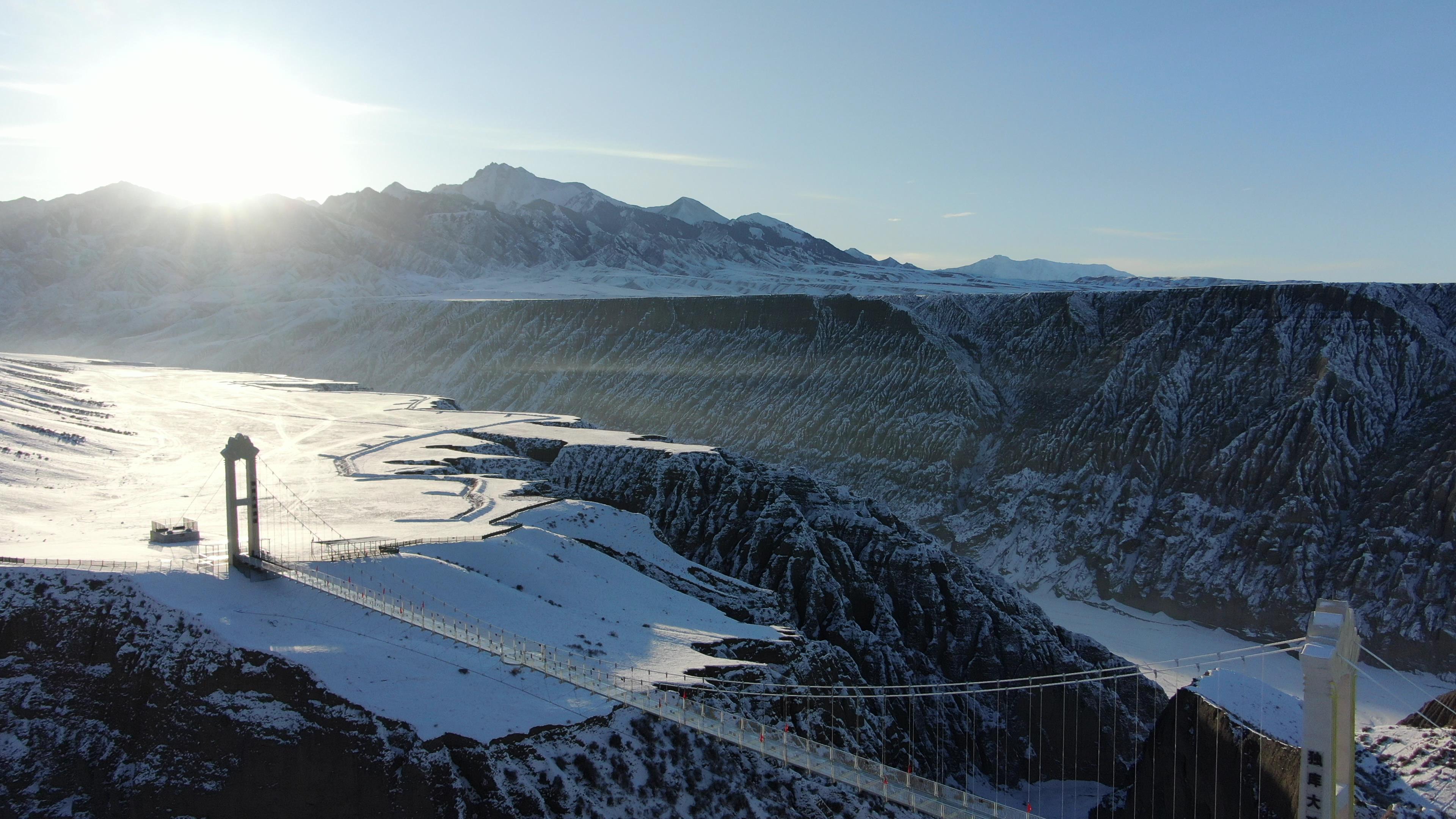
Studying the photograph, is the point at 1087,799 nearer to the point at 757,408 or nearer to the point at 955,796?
the point at 955,796

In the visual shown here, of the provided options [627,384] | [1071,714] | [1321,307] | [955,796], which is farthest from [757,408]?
[955,796]

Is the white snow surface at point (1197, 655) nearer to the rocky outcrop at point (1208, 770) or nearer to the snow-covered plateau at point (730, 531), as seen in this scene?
the snow-covered plateau at point (730, 531)

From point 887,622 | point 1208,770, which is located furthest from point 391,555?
point 1208,770

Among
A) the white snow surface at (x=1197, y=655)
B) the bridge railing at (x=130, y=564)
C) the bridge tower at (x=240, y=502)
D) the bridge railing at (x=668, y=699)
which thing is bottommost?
the white snow surface at (x=1197, y=655)

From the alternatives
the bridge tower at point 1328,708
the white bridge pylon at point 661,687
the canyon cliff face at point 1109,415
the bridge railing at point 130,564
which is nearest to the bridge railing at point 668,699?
the white bridge pylon at point 661,687

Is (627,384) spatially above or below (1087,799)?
above

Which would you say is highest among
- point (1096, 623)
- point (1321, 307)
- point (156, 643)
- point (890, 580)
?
point (1321, 307)

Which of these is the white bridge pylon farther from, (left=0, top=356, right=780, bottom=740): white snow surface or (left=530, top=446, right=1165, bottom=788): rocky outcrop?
(left=530, top=446, right=1165, bottom=788): rocky outcrop
